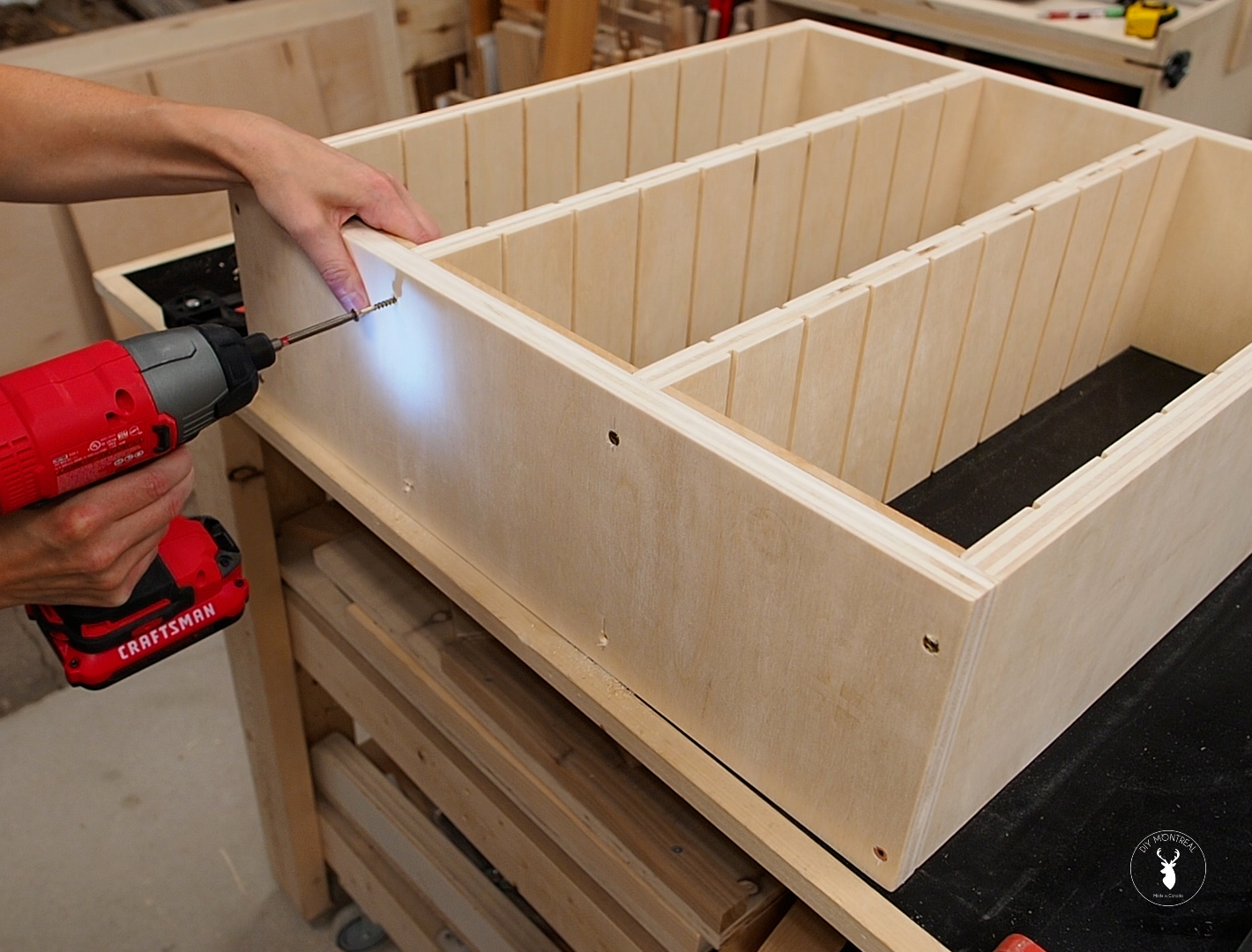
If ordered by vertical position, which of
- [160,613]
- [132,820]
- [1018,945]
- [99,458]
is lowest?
[132,820]

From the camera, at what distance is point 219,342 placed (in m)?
0.82

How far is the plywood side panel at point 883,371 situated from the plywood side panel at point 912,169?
0.42 meters

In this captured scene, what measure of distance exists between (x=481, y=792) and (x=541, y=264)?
0.51 meters

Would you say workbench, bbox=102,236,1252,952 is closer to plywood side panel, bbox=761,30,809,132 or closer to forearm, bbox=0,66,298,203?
forearm, bbox=0,66,298,203

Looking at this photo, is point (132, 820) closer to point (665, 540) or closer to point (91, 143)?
point (91, 143)

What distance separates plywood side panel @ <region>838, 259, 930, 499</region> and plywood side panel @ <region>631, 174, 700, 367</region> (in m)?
0.23

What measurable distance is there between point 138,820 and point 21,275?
3.31 ft

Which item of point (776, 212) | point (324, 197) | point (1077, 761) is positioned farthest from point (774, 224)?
point (1077, 761)

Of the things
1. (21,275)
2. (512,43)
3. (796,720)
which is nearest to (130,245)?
(21,275)

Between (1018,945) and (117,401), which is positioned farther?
(117,401)

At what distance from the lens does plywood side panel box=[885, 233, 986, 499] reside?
0.87 m

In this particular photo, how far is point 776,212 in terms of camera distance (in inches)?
43.6

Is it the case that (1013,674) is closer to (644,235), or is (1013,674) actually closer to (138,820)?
(644,235)

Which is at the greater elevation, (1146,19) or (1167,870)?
(1146,19)
